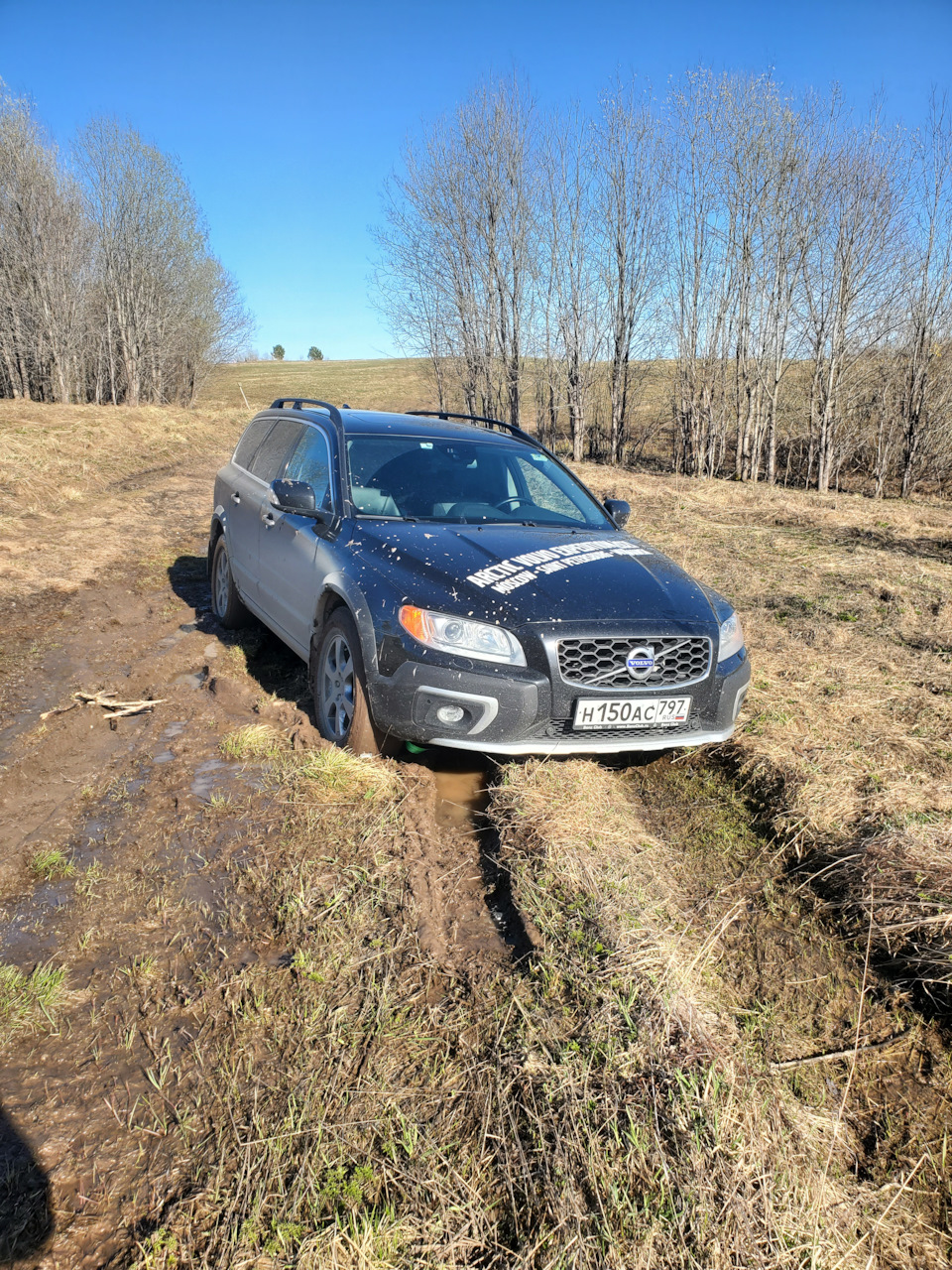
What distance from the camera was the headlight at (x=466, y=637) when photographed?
3326 millimetres

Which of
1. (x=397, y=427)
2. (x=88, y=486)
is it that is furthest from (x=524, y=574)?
(x=88, y=486)

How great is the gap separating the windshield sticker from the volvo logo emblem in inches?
22.6

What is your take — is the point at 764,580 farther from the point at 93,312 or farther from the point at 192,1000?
the point at 93,312

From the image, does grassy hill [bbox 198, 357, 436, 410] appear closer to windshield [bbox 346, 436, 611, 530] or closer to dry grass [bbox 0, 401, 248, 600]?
dry grass [bbox 0, 401, 248, 600]

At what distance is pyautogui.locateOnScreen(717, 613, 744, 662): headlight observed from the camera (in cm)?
366

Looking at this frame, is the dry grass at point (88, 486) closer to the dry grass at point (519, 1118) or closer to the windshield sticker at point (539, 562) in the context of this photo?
the windshield sticker at point (539, 562)

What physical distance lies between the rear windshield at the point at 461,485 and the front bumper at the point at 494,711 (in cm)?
125

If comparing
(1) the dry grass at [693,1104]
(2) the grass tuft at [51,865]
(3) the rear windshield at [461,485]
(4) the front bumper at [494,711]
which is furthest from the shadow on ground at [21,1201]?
(3) the rear windshield at [461,485]

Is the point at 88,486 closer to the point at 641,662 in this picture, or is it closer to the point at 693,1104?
the point at 641,662

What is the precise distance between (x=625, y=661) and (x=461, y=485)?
1787 mm

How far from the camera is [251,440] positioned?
642cm

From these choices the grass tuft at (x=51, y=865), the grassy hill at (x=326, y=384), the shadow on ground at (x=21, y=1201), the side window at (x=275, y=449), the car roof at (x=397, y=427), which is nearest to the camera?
the shadow on ground at (x=21, y=1201)

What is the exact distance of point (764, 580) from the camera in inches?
316

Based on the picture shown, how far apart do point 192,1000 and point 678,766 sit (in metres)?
2.63
